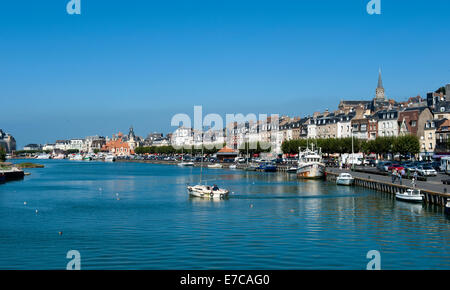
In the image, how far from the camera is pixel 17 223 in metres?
45.2

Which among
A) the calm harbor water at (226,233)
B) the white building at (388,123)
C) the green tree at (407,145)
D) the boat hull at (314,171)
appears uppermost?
the white building at (388,123)

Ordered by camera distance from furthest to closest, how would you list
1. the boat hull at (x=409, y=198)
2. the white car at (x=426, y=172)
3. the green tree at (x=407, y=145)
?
the green tree at (x=407, y=145) → the white car at (x=426, y=172) → the boat hull at (x=409, y=198)

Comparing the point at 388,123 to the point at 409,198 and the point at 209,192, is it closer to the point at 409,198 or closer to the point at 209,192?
the point at 409,198

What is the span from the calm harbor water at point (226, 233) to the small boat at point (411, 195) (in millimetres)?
1209

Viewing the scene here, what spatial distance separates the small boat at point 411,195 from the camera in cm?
5309

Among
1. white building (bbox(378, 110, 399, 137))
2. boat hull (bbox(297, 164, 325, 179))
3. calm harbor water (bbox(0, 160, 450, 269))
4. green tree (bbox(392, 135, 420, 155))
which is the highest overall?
white building (bbox(378, 110, 399, 137))

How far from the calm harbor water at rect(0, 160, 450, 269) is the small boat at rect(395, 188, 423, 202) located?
3.97 ft

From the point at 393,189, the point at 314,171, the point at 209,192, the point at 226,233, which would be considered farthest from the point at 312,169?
the point at 226,233

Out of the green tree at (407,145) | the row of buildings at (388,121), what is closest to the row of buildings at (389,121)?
the row of buildings at (388,121)

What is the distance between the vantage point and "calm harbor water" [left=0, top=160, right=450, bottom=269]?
29.8 meters

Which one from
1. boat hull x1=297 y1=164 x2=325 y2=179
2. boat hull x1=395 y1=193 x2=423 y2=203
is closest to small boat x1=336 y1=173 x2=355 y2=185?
boat hull x1=297 y1=164 x2=325 y2=179

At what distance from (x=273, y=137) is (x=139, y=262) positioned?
551ft

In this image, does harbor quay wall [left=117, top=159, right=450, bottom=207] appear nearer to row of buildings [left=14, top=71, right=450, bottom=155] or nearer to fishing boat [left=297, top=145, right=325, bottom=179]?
fishing boat [left=297, top=145, right=325, bottom=179]

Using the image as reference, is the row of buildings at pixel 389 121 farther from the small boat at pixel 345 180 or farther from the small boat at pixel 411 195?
the small boat at pixel 411 195
